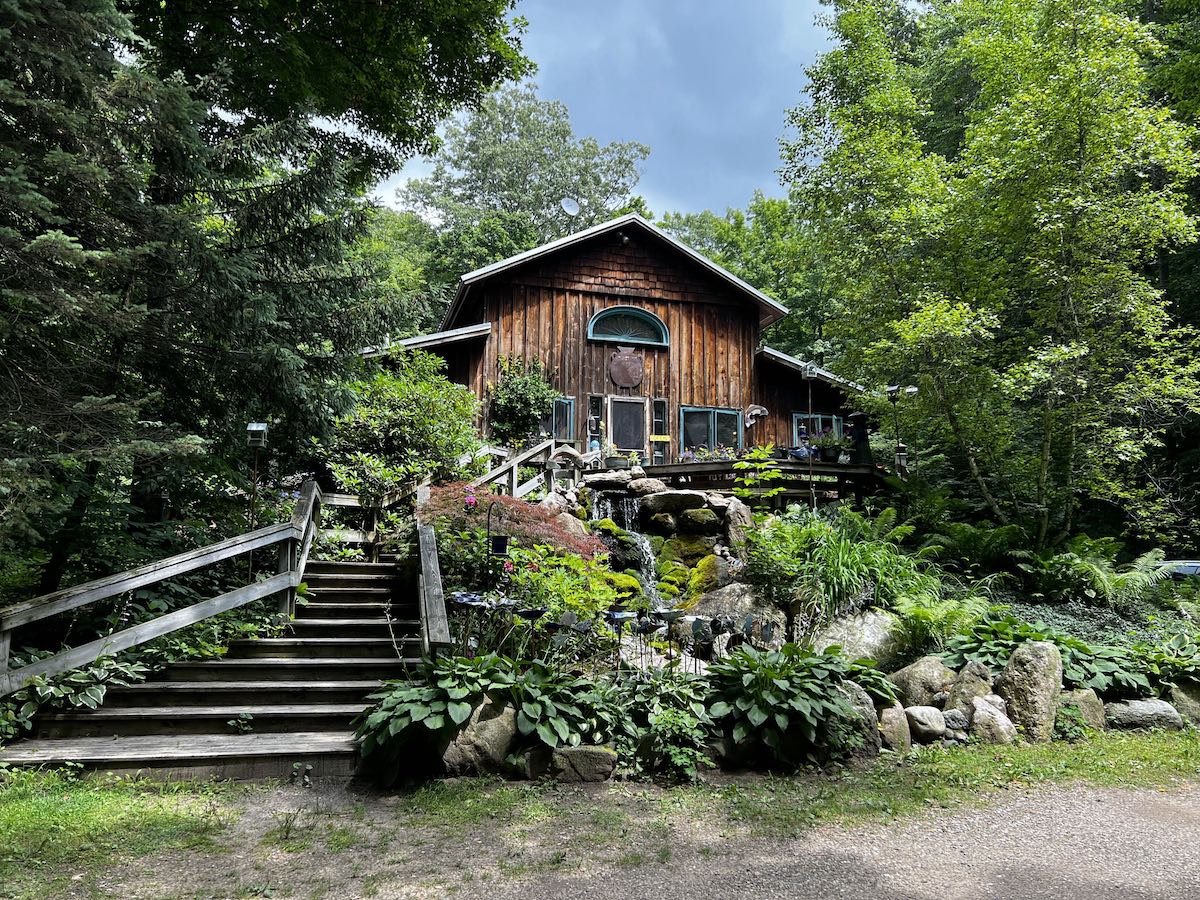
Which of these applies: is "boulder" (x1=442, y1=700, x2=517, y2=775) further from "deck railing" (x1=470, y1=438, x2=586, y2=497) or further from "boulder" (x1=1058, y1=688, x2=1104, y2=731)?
"boulder" (x1=1058, y1=688, x2=1104, y2=731)

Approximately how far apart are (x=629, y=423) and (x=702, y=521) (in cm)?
652

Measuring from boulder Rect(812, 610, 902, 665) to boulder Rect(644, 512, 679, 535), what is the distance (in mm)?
3611

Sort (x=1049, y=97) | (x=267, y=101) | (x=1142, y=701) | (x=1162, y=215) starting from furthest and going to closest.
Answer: (x=1049, y=97) < (x=1162, y=215) < (x=267, y=101) < (x=1142, y=701)

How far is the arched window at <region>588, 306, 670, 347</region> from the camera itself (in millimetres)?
16938

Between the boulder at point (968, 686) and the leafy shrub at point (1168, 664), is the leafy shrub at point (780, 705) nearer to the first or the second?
the boulder at point (968, 686)

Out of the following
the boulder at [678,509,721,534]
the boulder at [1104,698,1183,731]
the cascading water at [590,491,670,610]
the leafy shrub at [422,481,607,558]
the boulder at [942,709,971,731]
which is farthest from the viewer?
the boulder at [678,509,721,534]

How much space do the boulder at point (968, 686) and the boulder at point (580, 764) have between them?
3.35 meters

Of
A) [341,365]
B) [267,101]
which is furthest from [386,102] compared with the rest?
[341,365]

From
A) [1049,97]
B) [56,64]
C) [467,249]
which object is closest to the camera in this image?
[56,64]

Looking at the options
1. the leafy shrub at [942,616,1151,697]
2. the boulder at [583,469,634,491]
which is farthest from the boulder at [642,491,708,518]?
the leafy shrub at [942,616,1151,697]

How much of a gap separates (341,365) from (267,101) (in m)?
4.58

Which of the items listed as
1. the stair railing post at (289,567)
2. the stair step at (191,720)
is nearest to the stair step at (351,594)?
the stair railing post at (289,567)

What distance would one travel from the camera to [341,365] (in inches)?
262

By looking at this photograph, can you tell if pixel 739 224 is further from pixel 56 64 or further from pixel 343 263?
pixel 56 64
